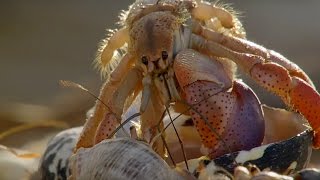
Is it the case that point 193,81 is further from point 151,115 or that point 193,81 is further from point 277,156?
point 277,156

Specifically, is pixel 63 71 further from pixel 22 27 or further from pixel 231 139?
pixel 231 139

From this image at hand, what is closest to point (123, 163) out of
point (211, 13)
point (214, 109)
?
point (214, 109)

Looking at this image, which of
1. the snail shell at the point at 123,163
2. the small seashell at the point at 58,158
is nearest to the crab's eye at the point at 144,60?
the snail shell at the point at 123,163

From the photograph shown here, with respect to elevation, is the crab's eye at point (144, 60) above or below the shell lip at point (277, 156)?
above

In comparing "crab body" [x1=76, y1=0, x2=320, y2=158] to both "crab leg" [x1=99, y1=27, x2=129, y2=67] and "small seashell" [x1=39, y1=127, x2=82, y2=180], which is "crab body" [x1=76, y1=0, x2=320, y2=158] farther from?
"small seashell" [x1=39, y1=127, x2=82, y2=180]

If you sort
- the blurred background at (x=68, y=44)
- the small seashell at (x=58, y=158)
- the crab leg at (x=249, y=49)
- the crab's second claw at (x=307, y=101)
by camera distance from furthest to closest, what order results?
the blurred background at (x=68, y=44), the small seashell at (x=58, y=158), the crab leg at (x=249, y=49), the crab's second claw at (x=307, y=101)

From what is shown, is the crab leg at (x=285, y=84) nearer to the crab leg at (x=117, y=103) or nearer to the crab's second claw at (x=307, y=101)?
the crab's second claw at (x=307, y=101)

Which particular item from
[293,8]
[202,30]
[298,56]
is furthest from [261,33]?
[202,30]
